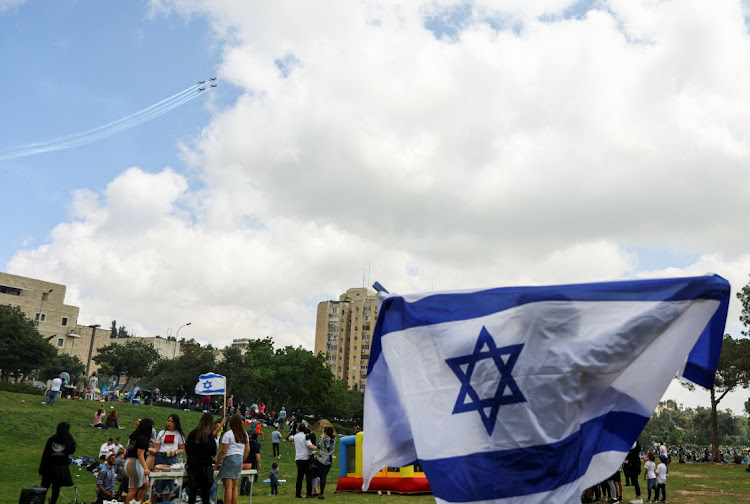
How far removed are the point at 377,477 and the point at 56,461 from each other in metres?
8.97

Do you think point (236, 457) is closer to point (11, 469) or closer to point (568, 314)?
point (568, 314)

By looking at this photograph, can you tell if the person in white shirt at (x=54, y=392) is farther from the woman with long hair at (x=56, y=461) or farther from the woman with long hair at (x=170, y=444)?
the woman with long hair at (x=170, y=444)

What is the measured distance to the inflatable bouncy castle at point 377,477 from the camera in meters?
17.5

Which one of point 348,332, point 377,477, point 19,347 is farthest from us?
point 348,332

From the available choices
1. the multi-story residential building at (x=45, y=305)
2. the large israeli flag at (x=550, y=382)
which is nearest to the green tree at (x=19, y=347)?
the multi-story residential building at (x=45, y=305)

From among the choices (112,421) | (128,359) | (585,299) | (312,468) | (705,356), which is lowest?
(312,468)

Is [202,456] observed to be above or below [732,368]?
below

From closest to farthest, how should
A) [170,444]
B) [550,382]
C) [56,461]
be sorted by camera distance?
[550,382] < [56,461] < [170,444]

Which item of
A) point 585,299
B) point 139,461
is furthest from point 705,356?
point 139,461

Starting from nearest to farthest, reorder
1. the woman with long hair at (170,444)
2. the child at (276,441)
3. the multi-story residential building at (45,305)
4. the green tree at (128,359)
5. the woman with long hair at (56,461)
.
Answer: the woman with long hair at (56,461) → the woman with long hair at (170,444) → the child at (276,441) → the green tree at (128,359) → the multi-story residential building at (45,305)

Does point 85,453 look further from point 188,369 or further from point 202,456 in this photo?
point 188,369

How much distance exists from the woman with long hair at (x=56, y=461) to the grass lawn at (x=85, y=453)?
12.8 feet

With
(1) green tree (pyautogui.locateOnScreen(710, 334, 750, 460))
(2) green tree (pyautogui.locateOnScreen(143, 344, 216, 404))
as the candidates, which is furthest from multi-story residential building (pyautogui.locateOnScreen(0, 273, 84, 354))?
(1) green tree (pyautogui.locateOnScreen(710, 334, 750, 460))

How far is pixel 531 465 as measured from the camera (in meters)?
5.75
